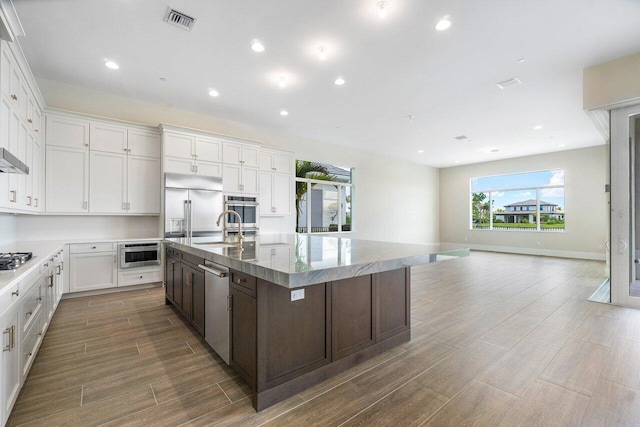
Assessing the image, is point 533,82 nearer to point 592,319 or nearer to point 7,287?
point 592,319

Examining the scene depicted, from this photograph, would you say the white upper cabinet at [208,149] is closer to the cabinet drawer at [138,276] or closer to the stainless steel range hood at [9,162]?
the cabinet drawer at [138,276]

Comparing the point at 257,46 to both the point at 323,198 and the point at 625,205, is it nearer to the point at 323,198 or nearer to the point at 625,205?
the point at 323,198

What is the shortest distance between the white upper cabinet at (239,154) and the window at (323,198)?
A: 1.67 metres

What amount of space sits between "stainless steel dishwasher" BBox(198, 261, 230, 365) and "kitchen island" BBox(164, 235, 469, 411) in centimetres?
10

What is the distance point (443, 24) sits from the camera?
294 cm

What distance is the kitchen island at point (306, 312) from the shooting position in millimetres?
1565

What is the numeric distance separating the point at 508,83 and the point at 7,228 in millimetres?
7166

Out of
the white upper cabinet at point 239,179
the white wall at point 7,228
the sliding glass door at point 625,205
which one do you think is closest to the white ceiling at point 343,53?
the sliding glass door at point 625,205

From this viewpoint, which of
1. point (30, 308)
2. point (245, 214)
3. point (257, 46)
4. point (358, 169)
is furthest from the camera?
point (358, 169)

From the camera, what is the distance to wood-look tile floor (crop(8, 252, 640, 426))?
5.46ft

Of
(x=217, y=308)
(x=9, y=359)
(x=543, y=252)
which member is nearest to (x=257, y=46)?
(x=217, y=308)

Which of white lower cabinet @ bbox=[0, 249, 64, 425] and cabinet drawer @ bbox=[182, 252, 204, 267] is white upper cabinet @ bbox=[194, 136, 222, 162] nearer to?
cabinet drawer @ bbox=[182, 252, 204, 267]

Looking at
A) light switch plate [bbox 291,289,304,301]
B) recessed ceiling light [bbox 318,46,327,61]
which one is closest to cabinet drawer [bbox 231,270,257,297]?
light switch plate [bbox 291,289,304,301]

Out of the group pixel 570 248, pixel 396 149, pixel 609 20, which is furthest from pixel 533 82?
pixel 570 248
